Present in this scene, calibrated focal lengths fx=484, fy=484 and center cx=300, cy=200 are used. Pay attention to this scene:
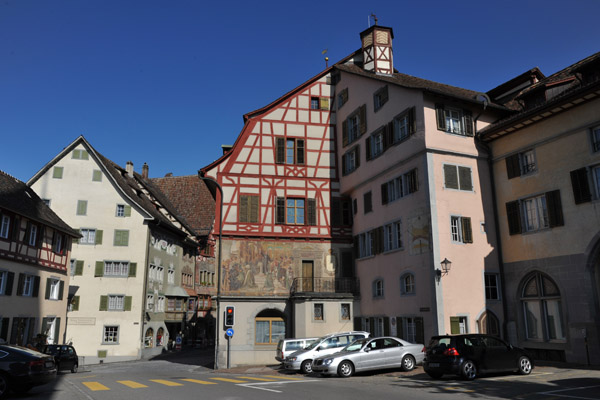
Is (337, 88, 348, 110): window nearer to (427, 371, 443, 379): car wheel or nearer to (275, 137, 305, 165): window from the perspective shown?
(275, 137, 305, 165): window

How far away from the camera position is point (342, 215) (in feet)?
104

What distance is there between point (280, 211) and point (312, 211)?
210cm

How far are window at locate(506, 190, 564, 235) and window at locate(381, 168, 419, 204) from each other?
4441 millimetres

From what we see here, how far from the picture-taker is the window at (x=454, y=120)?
2366 centimetres

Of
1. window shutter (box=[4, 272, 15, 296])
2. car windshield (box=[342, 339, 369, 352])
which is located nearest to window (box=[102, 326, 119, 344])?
window shutter (box=[4, 272, 15, 296])

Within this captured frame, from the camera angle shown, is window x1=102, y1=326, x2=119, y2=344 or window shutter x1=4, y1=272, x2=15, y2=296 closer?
window shutter x1=4, y1=272, x2=15, y2=296

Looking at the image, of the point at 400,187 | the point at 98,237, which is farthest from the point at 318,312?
the point at 98,237

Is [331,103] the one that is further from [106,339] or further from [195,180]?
[195,180]

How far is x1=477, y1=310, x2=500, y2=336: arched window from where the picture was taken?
21609 mm

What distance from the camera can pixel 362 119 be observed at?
98.4ft

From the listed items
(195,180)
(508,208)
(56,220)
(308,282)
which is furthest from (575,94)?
(195,180)

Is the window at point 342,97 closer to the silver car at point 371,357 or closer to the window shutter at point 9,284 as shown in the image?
the silver car at point 371,357

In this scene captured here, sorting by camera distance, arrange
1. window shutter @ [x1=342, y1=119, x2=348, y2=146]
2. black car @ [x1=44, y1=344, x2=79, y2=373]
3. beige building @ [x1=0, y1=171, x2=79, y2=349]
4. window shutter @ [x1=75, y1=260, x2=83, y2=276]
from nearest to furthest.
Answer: black car @ [x1=44, y1=344, x2=79, y2=373], beige building @ [x1=0, y1=171, x2=79, y2=349], window shutter @ [x1=342, y1=119, x2=348, y2=146], window shutter @ [x1=75, y1=260, x2=83, y2=276]

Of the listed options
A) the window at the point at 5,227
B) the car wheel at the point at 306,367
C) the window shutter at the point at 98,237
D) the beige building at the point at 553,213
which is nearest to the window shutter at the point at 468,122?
the beige building at the point at 553,213
